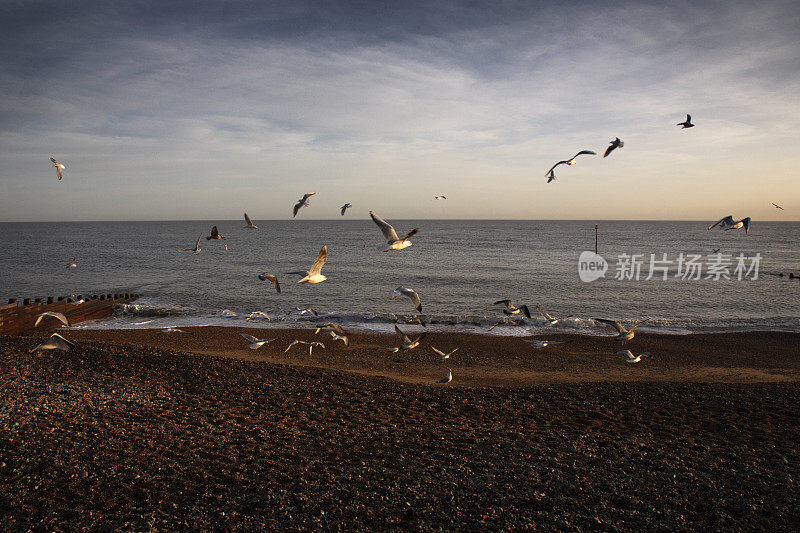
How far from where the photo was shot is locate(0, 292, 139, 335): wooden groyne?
62.2 feet

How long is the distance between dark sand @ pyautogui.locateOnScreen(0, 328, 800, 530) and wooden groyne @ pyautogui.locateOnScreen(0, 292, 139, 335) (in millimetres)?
7684

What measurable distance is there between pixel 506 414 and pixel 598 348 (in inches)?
381

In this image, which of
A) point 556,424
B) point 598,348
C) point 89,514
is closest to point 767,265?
point 598,348

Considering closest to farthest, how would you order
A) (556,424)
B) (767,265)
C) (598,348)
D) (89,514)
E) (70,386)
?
1. (89,514)
2. (556,424)
3. (70,386)
4. (598,348)
5. (767,265)

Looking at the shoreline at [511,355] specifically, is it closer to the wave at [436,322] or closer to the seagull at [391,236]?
the wave at [436,322]

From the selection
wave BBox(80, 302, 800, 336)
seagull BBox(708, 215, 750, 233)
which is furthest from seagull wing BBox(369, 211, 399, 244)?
wave BBox(80, 302, 800, 336)

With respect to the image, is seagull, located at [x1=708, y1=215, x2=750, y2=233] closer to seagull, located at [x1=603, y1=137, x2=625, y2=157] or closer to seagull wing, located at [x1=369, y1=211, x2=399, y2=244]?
seagull, located at [x1=603, y1=137, x2=625, y2=157]

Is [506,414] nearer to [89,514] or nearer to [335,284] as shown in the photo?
[89,514]

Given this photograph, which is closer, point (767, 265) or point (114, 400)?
point (114, 400)

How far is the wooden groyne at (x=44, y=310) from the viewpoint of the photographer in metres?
19.0

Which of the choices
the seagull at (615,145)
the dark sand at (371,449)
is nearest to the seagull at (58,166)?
the dark sand at (371,449)

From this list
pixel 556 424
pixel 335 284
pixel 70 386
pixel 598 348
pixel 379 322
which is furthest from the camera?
pixel 335 284

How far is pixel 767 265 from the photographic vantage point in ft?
177

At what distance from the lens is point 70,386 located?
1022cm
